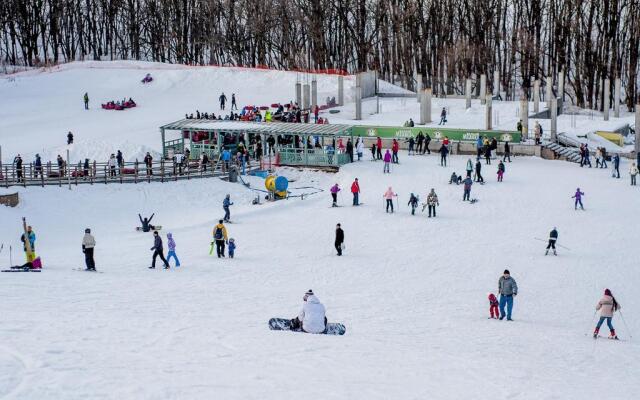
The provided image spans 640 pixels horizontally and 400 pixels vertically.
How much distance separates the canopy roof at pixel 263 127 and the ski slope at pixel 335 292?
1.98m

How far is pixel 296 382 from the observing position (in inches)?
607

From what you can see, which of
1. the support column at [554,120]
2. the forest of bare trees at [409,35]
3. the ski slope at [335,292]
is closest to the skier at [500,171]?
the ski slope at [335,292]

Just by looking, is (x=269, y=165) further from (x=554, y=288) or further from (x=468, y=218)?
(x=554, y=288)

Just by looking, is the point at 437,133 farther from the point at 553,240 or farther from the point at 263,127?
the point at 553,240

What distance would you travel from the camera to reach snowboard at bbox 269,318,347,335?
19.0 meters

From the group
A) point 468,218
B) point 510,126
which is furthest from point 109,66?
point 468,218

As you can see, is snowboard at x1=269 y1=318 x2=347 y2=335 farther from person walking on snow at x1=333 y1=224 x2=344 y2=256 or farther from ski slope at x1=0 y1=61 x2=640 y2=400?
person walking on snow at x1=333 y1=224 x2=344 y2=256

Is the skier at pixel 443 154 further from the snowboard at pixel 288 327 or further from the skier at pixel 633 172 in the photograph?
the snowboard at pixel 288 327

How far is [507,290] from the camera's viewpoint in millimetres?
21312

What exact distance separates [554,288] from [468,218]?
867 cm

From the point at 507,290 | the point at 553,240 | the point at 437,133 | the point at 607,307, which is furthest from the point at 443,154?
the point at 607,307

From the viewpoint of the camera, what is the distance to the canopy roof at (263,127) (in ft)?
148

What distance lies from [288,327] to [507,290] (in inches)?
183

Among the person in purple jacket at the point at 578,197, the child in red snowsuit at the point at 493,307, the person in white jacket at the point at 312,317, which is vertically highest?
the person in purple jacket at the point at 578,197
